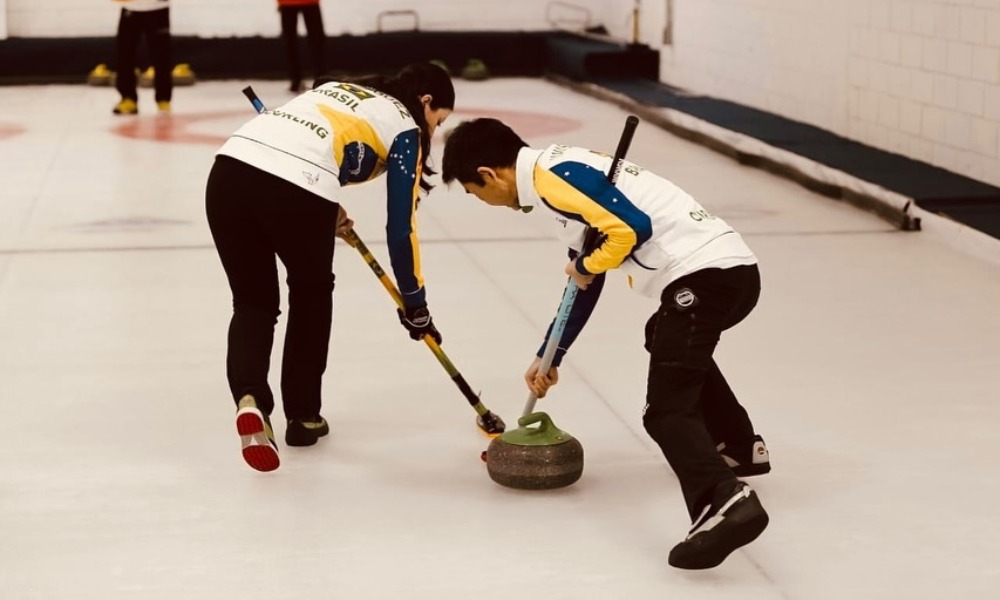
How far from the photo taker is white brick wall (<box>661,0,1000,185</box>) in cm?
780

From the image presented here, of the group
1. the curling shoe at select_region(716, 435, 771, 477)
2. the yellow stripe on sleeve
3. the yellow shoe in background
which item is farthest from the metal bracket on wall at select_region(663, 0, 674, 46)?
the yellow stripe on sleeve

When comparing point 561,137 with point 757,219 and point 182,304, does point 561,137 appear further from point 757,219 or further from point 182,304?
point 182,304

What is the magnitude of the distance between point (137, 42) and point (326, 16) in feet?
11.3

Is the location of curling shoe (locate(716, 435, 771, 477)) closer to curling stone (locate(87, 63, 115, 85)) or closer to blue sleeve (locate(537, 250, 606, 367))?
blue sleeve (locate(537, 250, 606, 367))

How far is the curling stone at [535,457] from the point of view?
12.4 feet

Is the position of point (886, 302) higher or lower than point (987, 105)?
lower

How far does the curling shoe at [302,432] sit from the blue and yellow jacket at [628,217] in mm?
1099

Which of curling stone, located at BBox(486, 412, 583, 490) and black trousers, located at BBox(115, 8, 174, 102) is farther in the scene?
black trousers, located at BBox(115, 8, 174, 102)

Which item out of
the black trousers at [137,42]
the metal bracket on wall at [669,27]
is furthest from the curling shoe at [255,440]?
the metal bracket on wall at [669,27]

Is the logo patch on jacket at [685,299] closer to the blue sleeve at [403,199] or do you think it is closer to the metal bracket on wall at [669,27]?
the blue sleeve at [403,199]

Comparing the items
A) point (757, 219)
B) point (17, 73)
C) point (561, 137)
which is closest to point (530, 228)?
point (757, 219)

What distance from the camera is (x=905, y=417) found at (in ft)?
14.7

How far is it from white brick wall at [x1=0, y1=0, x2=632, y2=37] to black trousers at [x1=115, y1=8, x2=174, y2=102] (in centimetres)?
285

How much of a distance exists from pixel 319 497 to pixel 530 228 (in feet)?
12.5
